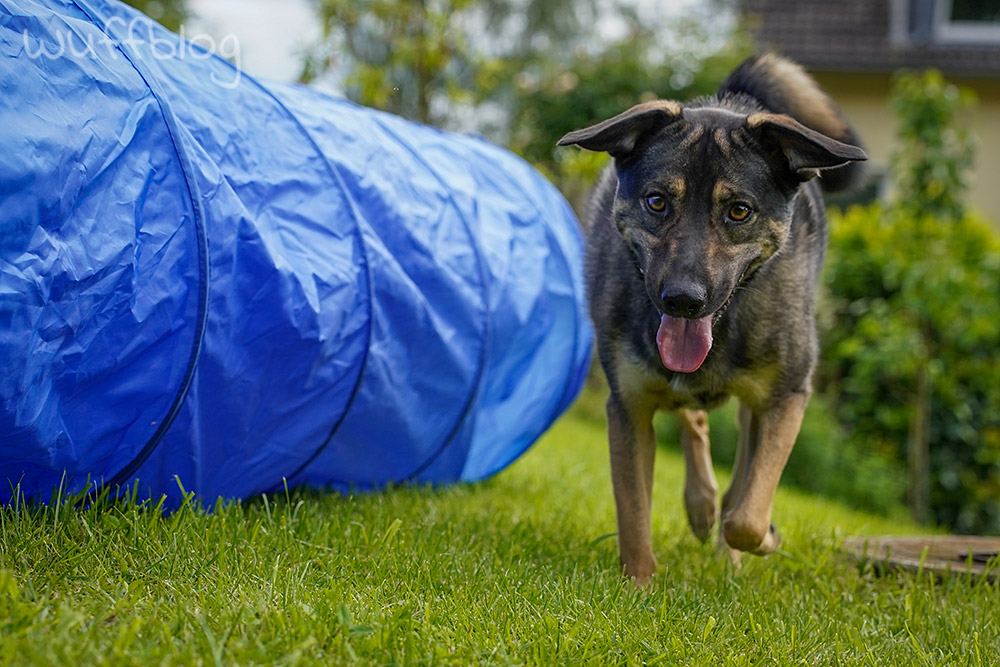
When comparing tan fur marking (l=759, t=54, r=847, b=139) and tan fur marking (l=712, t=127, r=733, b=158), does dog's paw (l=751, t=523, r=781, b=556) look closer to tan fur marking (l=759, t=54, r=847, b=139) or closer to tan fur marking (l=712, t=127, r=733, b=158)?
tan fur marking (l=712, t=127, r=733, b=158)

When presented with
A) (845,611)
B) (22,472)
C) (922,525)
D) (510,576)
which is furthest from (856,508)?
(22,472)

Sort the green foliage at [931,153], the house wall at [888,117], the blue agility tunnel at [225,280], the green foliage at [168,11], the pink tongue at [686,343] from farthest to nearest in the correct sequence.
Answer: the green foliage at [168,11] < the house wall at [888,117] < the green foliage at [931,153] < the pink tongue at [686,343] < the blue agility tunnel at [225,280]

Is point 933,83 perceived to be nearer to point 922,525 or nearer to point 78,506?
point 922,525

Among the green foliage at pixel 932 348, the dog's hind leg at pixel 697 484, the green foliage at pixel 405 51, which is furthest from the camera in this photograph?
the green foliage at pixel 405 51

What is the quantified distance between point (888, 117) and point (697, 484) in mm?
11507

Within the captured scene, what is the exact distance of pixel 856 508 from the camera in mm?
7703

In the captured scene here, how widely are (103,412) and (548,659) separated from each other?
1.58 meters

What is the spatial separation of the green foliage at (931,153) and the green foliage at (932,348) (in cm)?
27

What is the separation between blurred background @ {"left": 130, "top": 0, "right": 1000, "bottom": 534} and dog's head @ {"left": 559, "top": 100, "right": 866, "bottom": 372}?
1870 mm

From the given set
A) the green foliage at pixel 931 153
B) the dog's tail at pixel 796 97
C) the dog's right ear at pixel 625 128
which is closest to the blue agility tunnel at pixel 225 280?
the dog's right ear at pixel 625 128

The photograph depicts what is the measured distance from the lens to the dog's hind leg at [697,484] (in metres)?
4.21

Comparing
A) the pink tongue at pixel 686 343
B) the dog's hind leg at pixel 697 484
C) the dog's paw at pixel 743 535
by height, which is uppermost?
the pink tongue at pixel 686 343

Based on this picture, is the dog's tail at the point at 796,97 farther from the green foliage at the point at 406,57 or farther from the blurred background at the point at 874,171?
the green foliage at the point at 406,57

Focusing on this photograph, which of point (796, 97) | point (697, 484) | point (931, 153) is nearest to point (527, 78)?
point (931, 153)
